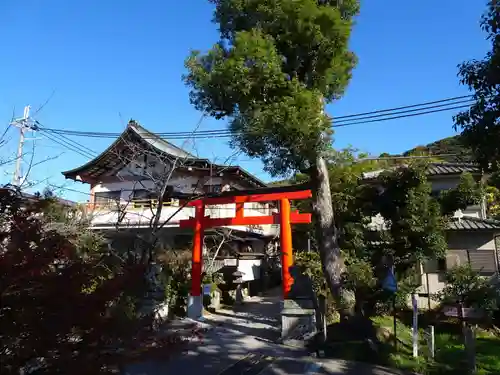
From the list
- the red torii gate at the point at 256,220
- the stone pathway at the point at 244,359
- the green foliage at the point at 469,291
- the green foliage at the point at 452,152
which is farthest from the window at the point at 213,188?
the green foliage at the point at 469,291

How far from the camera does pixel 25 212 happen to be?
403cm

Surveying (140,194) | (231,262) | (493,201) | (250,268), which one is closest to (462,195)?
(231,262)

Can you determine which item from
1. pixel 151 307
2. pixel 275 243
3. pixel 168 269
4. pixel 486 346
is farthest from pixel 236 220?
pixel 275 243

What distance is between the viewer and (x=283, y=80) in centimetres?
923

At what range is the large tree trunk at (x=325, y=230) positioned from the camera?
32.4 ft

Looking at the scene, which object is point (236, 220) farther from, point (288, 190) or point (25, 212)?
point (25, 212)

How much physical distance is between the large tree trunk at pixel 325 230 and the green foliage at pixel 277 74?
1.94 ft

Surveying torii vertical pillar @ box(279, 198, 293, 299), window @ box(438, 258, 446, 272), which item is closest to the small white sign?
torii vertical pillar @ box(279, 198, 293, 299)

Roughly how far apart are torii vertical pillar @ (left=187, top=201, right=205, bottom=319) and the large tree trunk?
5.79 m

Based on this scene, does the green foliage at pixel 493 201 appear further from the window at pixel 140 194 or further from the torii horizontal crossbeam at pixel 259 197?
the window at pixel 140 194

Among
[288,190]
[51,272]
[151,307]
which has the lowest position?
[151,307]

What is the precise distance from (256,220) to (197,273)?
2.93 m

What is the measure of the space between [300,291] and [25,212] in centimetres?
837

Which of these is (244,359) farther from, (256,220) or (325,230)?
(256,220)
